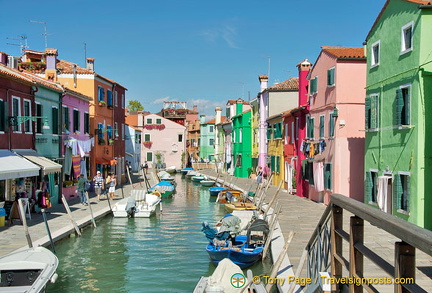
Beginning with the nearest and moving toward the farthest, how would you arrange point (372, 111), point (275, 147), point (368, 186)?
point (372, 111), point (368, 186), point (275, 147)

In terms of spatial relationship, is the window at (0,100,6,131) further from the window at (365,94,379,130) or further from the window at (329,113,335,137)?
the window at (329,113,335,137)

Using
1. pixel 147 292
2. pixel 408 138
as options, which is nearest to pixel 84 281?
pixel 147 292

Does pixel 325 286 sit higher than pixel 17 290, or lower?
higher

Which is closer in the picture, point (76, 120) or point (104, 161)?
point (76, 120)

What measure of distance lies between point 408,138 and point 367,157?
14.8 ft

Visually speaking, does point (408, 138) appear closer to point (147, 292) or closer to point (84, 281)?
point (147, 292)

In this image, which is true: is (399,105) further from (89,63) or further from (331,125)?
(89,63)

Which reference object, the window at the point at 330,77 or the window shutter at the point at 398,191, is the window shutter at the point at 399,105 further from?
the window at the point at 330,77

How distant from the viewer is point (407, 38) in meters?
17.5

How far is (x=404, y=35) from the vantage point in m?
17.7

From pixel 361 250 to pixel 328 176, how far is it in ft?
72.8

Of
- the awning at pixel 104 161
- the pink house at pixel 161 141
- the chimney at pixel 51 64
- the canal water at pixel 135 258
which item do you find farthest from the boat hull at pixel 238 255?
the pink house at pixel 161 141

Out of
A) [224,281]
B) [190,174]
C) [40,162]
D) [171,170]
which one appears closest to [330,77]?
[40,162]

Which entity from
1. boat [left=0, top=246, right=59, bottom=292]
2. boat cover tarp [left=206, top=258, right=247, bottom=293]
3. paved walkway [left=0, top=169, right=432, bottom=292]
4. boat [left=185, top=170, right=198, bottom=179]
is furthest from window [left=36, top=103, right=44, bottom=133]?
boat [left=185, top=170, right=198, bottom=179]
